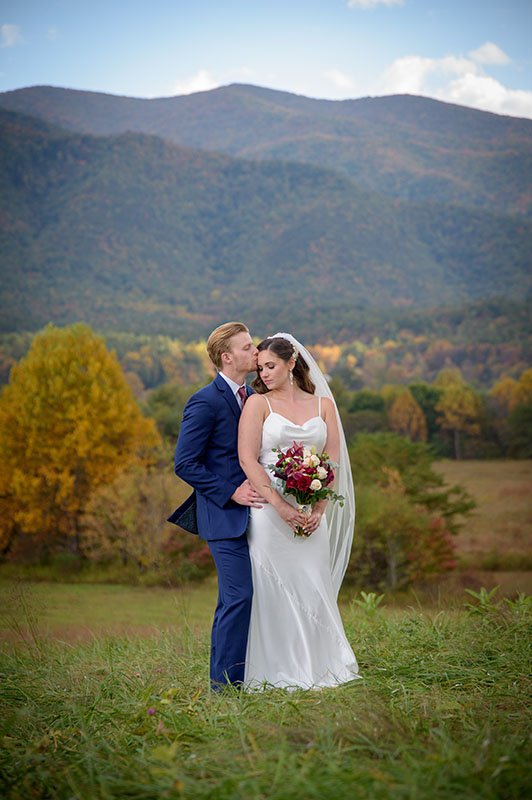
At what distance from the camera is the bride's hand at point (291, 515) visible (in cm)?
434

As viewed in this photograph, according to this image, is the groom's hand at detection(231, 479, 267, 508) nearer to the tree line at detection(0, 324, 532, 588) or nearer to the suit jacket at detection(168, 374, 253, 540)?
the suit jacket at detection(168, 374, 253, 540)

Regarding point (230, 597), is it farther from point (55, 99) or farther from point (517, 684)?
point (55, 99)

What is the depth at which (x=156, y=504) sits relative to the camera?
21.3 meters

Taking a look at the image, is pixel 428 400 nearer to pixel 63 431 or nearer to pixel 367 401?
pixel 367 401

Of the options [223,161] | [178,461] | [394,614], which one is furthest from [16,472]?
[223,161]

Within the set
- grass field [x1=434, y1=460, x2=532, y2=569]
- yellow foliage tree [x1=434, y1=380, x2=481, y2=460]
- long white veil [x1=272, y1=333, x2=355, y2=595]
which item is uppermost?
long white veil [x1=272, y1=333, x2=355, y2=595]

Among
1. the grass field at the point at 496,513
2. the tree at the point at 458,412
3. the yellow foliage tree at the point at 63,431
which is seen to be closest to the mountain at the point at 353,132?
the tree at the point at 458,412

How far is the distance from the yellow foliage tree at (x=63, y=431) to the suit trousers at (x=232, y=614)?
18.9m

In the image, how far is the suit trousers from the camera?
14.2ft

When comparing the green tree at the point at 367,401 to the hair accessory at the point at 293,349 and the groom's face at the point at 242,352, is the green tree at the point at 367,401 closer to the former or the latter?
the hair accessory at the point at 293,349

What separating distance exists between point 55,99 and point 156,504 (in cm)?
8430

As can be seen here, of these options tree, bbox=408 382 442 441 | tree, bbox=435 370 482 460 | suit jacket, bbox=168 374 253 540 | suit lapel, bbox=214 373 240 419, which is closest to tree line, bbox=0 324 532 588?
tree, bbox=435 370 482 460

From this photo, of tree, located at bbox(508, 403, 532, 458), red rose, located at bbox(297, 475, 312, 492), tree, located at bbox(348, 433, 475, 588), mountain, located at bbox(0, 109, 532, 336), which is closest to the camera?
red rose, located at bbox(297, 475, 312, 492)

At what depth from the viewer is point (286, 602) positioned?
4.47 m
